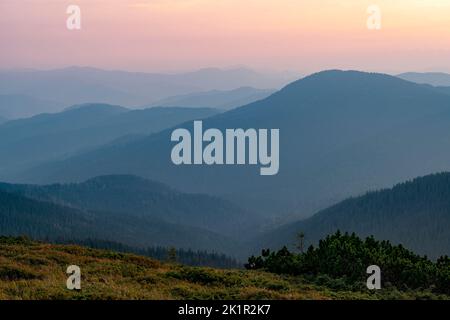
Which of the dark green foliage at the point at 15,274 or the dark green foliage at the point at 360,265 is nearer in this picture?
the dark green foliage at the point at 15,274

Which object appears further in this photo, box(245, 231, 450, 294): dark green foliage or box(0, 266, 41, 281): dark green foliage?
box(245, 231, 450, 294): dark green foliage

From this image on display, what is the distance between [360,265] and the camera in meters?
39.8

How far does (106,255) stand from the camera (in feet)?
153

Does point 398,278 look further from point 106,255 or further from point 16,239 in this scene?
point 16,239

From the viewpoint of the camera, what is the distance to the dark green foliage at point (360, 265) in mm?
38906

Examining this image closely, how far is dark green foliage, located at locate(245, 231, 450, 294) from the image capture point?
3891cm

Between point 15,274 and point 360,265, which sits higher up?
point 15,274

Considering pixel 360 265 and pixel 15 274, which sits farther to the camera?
pixel 360 265
